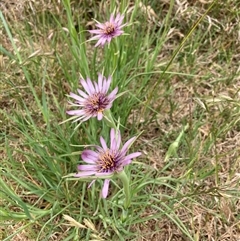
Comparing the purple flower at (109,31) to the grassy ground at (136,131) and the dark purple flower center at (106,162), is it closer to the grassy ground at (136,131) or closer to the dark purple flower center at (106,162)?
the grassy ground at (136,131)

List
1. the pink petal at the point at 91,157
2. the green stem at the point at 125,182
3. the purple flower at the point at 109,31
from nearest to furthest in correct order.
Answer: the green stem at the point at 125,182 < the pink petal at the point at 91,157 < the purple flower at the point at 109,31

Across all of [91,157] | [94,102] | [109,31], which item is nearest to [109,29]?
[109,31]

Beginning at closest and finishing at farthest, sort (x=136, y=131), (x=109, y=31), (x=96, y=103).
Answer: (x=96, y=103)
(x=109, y=31)
(x=136, y=131)

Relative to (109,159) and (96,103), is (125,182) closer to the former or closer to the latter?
(109,159)

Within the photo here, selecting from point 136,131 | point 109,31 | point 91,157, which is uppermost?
point 109,31

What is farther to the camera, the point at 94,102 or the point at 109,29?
the point at 109,29

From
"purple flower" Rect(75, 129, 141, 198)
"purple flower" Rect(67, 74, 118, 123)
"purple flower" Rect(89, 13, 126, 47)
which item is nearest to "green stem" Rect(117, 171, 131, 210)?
"purple flower" Rect(75, 129, 141, 198)

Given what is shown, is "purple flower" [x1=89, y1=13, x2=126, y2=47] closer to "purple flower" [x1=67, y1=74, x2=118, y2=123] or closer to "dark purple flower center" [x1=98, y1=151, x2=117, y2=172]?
"purple flower" [x1=67, y1=74, x2=118, y2=123]

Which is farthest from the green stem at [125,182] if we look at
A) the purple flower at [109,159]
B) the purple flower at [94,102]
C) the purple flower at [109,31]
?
the purple flower at [109,31]
